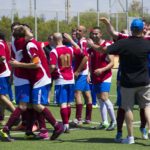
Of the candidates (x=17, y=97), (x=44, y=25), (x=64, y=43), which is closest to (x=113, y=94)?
(x=64, y=43)

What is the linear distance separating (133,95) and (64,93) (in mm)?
1763

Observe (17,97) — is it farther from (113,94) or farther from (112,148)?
(113,94)

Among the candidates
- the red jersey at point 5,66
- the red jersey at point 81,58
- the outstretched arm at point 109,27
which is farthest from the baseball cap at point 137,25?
the red jersey at point 5,66

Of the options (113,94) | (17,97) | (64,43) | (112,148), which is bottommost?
(113,94)

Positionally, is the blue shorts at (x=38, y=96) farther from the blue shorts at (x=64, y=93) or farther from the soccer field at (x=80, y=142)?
the blue shorts at (x=64, y=93)

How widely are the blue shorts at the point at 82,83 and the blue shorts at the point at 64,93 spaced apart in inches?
53.9

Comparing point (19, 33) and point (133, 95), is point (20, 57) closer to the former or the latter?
point (19, 33)

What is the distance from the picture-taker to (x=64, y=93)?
34.2 ft

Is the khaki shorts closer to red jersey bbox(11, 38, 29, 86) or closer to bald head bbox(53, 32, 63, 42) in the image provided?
red jersey bbox(11, 38, 29, 86)

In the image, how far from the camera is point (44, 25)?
33.8m

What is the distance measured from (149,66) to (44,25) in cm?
2413

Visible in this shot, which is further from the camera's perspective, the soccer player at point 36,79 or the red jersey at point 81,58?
the red jersey at point 81,58

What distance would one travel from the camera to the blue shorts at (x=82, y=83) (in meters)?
12.0

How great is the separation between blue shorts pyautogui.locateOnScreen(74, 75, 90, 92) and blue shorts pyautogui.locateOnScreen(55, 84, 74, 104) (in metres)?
1.37
